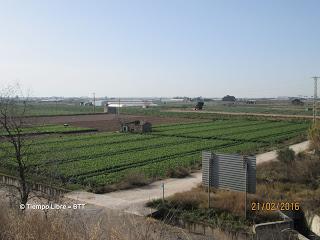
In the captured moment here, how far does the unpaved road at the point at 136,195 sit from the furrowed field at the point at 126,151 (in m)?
1.70

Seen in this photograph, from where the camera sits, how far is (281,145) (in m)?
43.4

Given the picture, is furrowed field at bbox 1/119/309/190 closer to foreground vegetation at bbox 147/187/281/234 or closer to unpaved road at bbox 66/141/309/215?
unpaved road at bbox 66/141/309/215

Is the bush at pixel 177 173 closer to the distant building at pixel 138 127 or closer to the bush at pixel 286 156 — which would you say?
the bush at pixel 286 156

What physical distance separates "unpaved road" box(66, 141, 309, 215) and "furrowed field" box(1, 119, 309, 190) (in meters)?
1.70

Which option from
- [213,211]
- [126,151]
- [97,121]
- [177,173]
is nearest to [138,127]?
[126,151]

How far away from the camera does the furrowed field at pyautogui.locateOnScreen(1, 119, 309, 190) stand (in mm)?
26402

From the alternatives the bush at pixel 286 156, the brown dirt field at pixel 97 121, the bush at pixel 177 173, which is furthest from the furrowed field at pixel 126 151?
the brown dirt field at pixel 97 121

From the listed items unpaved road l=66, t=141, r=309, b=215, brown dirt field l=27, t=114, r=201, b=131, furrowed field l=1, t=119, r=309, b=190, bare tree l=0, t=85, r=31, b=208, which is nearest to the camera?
bare tree l=0, t=85, r=31, b=208

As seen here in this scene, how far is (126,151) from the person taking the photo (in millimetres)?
38656

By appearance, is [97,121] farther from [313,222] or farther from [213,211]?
[313,222]

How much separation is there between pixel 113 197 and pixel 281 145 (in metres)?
25.7

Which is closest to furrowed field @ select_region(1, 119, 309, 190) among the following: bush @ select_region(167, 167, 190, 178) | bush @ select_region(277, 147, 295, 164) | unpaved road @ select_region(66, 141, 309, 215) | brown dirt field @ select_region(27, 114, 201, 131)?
bush @ select_region(167, 167, 190, 178)

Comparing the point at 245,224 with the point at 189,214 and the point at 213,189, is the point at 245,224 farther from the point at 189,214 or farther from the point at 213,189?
the point at 213,189

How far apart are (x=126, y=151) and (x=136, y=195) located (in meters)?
16.1
